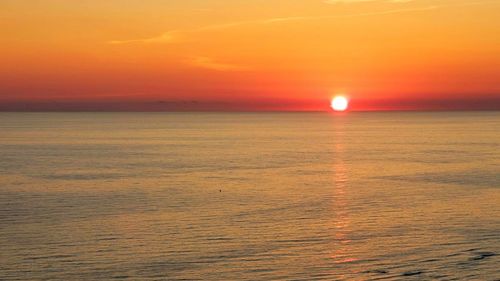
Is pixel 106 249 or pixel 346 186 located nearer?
pixel 106 249

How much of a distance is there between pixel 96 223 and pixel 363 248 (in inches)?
564

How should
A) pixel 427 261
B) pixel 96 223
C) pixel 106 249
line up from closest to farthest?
pixel 427 261
pixel 106 249
pixel 96 223

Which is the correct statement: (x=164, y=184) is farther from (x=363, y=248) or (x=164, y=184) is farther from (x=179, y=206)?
(x=363, y=248)

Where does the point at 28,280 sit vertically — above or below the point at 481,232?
below

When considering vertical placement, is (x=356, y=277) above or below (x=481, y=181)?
below

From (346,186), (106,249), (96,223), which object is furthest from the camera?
(346,186)

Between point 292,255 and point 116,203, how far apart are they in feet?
62.3

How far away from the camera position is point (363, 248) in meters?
31.7

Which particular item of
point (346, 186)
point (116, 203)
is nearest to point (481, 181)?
point (346, 186)

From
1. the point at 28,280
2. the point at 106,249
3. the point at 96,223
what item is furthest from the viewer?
the point at 96,223

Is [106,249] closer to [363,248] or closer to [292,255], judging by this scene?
[292,255]

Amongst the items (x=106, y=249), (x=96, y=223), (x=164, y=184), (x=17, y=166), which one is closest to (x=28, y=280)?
(x=106, y=249)

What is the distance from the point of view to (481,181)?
59938mm

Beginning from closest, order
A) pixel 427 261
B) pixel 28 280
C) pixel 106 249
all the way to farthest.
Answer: pixel 28 280 < pixel 427 261 < pixel 106 249
